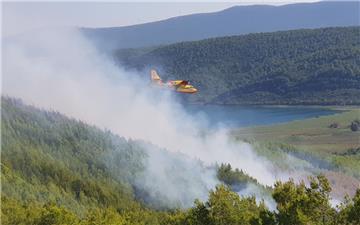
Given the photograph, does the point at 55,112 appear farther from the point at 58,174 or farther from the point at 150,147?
the point at 58,174

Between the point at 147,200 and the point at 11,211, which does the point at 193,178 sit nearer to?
the point at 147,200

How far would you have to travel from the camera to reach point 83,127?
185 metres

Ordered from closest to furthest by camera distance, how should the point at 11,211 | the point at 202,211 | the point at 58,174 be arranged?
the point at 202,211 < the point at 11,211 < the point at 58,174

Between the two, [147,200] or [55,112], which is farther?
[55,112]

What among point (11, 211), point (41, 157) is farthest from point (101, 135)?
point (11, 211)

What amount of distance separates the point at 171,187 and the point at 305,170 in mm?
40515

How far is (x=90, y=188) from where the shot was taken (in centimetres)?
13825

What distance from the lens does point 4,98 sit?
626 feet

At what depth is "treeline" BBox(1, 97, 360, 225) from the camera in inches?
1732

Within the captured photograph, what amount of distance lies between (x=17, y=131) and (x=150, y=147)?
113 ft

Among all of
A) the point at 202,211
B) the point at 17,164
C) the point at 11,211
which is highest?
the point at 202,211

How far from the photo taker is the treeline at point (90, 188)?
144 ft

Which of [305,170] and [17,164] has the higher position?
[17,164]

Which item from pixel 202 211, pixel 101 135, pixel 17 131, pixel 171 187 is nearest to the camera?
pixel 202 211
